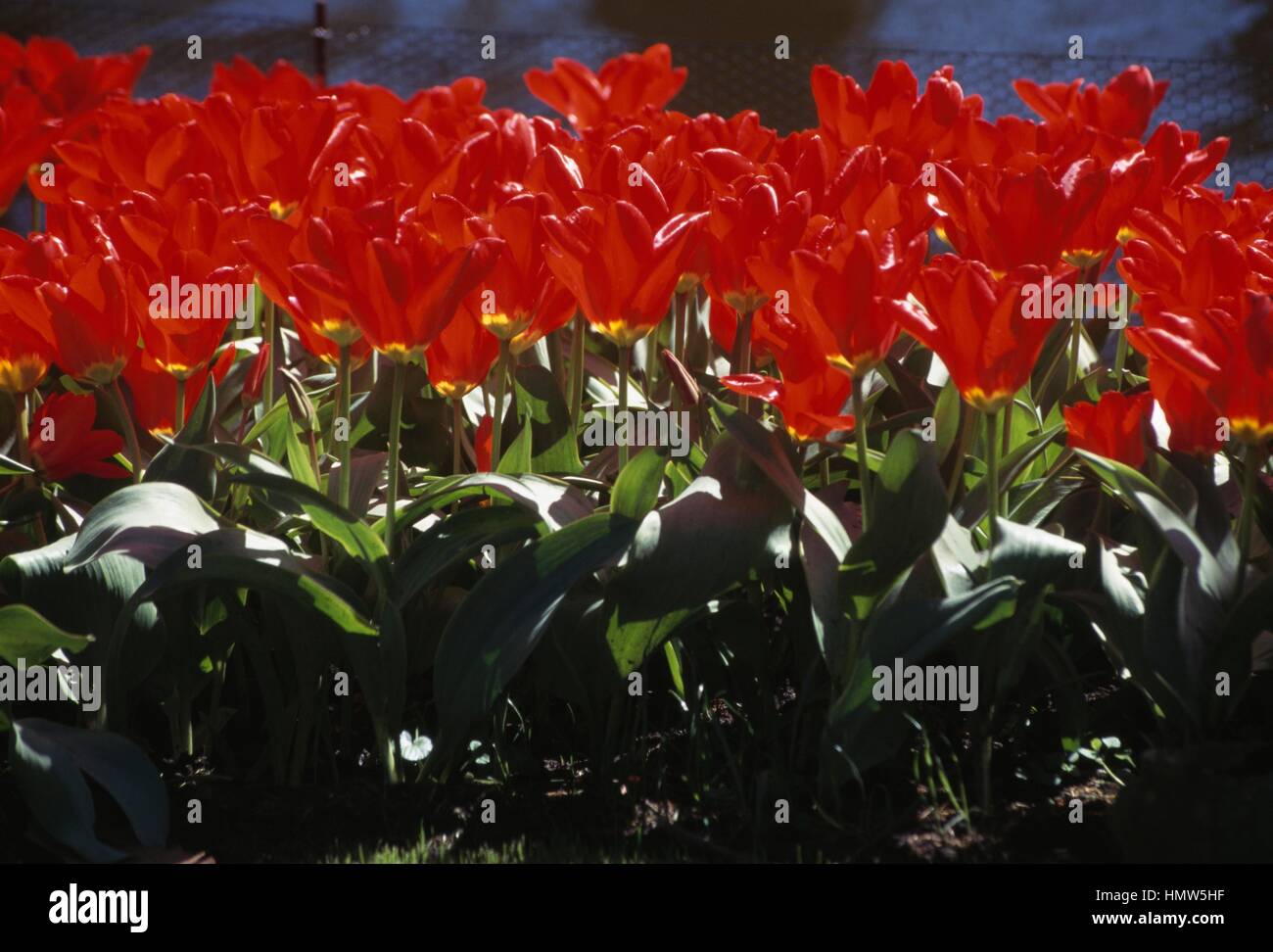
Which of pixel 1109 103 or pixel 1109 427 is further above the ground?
pixel 1109 103

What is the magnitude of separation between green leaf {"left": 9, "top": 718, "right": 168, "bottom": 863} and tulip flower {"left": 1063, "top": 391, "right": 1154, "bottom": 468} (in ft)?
3.45

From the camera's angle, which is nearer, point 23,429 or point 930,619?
point 930,619

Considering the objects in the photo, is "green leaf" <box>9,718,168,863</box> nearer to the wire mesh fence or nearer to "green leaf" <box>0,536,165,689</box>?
"green leaf" <box>0,536,165,689</box>

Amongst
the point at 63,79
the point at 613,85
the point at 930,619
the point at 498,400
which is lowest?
the point at 930,619

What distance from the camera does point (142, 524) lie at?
1.48 metres

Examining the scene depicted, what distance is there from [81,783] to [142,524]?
0.88ft

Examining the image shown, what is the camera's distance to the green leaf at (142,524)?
4.78 ft

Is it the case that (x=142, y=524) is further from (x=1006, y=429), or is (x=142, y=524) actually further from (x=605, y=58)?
(x=605, y=58)

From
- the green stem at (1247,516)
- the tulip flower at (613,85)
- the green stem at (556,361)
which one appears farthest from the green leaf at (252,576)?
the tulip flower at (613,85)

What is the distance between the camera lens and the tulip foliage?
143cm

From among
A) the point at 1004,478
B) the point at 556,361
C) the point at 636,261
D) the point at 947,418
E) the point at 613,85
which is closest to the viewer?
the point at 636,261

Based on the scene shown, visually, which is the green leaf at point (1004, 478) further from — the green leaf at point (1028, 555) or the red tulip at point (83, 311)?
the red tulip at point (83, 311)

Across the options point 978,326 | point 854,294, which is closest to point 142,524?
point 854,294

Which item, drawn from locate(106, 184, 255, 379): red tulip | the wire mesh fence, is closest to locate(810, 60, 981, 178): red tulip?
locate(106, 184, 255, 379): red tulip
